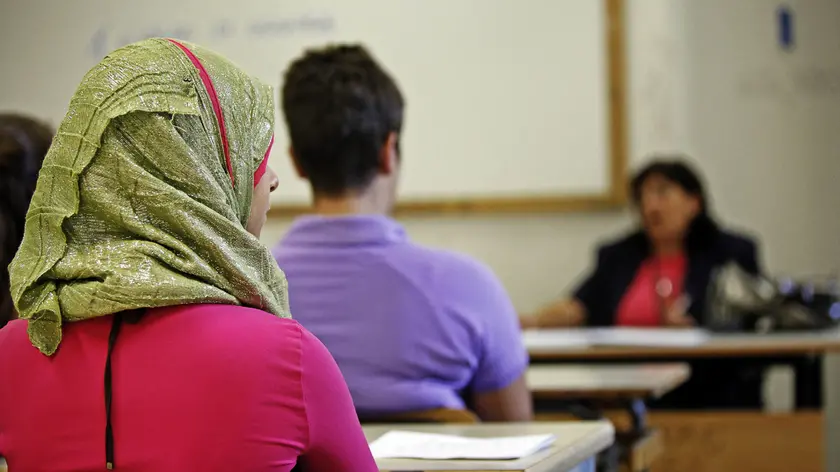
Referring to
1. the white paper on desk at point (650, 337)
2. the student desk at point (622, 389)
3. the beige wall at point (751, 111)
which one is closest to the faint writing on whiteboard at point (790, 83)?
the beige wall at point (751, 111)

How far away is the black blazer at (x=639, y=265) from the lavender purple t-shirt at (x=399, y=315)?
2.46m

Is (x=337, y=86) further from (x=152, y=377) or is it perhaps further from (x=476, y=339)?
(x=152, y=377)

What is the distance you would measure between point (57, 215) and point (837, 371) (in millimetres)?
4229

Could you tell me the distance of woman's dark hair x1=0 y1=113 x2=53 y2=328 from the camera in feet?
6.60

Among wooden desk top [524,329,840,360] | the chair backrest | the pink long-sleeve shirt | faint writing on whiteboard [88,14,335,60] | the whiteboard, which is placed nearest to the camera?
the pink long-sleeve shirt

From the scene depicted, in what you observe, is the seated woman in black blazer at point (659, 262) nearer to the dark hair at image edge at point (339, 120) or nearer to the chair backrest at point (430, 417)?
the dark hair at image edge at point (339, 120)

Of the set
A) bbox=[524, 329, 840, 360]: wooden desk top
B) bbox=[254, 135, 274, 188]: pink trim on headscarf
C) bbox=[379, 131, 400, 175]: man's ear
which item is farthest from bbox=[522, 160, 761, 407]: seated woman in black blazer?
bbox=[254, 135, 274, 188]: pink trim on headscarf

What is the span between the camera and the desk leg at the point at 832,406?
15.3 feet

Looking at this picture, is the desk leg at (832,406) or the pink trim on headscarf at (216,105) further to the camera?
the desk leg at (832,406)

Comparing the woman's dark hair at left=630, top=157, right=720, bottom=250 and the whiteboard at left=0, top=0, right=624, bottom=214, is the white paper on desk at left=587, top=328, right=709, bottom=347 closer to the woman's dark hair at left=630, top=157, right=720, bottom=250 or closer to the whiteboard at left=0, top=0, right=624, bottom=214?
the woman's dark hair at left=630, top=157, right=720, bottom=250

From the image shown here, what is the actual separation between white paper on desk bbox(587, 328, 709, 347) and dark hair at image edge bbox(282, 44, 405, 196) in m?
1.51

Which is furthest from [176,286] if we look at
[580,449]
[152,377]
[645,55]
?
[645,55]

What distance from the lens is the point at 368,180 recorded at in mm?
2062

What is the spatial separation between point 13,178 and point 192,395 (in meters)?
1.16
